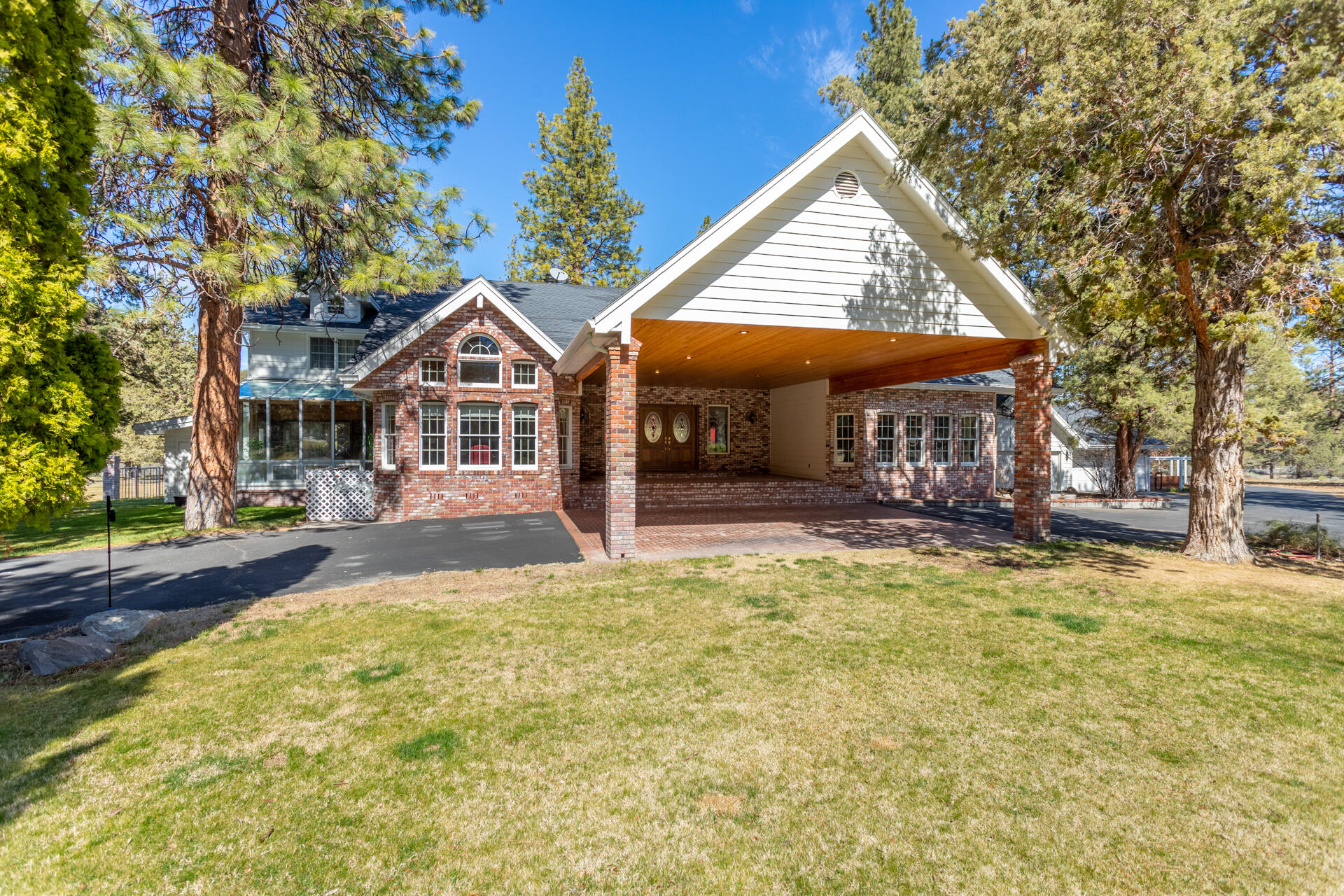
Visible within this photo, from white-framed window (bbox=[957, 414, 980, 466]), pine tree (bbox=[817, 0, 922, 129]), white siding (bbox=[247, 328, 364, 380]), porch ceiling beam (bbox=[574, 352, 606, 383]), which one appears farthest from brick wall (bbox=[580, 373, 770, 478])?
pine tree (bbox=[817, 0, 922, 129])

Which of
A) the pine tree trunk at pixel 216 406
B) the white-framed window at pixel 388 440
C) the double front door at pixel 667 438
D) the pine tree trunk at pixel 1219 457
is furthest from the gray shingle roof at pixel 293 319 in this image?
the pine tree trunk at pixel 1219 457

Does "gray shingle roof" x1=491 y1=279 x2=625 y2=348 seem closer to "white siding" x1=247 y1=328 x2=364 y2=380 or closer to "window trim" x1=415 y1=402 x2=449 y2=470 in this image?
"window trim" x1=415 y1=402 x2=449 y2=470

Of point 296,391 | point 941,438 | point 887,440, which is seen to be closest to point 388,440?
point 296,391

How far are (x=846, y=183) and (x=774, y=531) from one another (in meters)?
6.14

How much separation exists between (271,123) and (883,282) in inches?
381

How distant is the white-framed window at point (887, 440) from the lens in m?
16.5

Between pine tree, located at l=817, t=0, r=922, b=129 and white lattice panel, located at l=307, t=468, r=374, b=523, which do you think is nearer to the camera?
white lattice panel, located at l=307, t=468, r=374, b=523

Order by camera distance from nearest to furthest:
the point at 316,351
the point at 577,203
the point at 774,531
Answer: the point at 774,531 < the point at 316,351 < the point at 577,203

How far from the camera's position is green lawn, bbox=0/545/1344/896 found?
2.36 meters

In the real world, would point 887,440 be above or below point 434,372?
below

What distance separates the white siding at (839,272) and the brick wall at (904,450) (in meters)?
7.11

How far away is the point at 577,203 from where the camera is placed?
30281 millimetres

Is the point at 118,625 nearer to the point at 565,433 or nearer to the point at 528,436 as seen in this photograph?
the point at 528,436

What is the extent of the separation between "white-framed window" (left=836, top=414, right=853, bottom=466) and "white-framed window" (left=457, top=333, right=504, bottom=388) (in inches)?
374
